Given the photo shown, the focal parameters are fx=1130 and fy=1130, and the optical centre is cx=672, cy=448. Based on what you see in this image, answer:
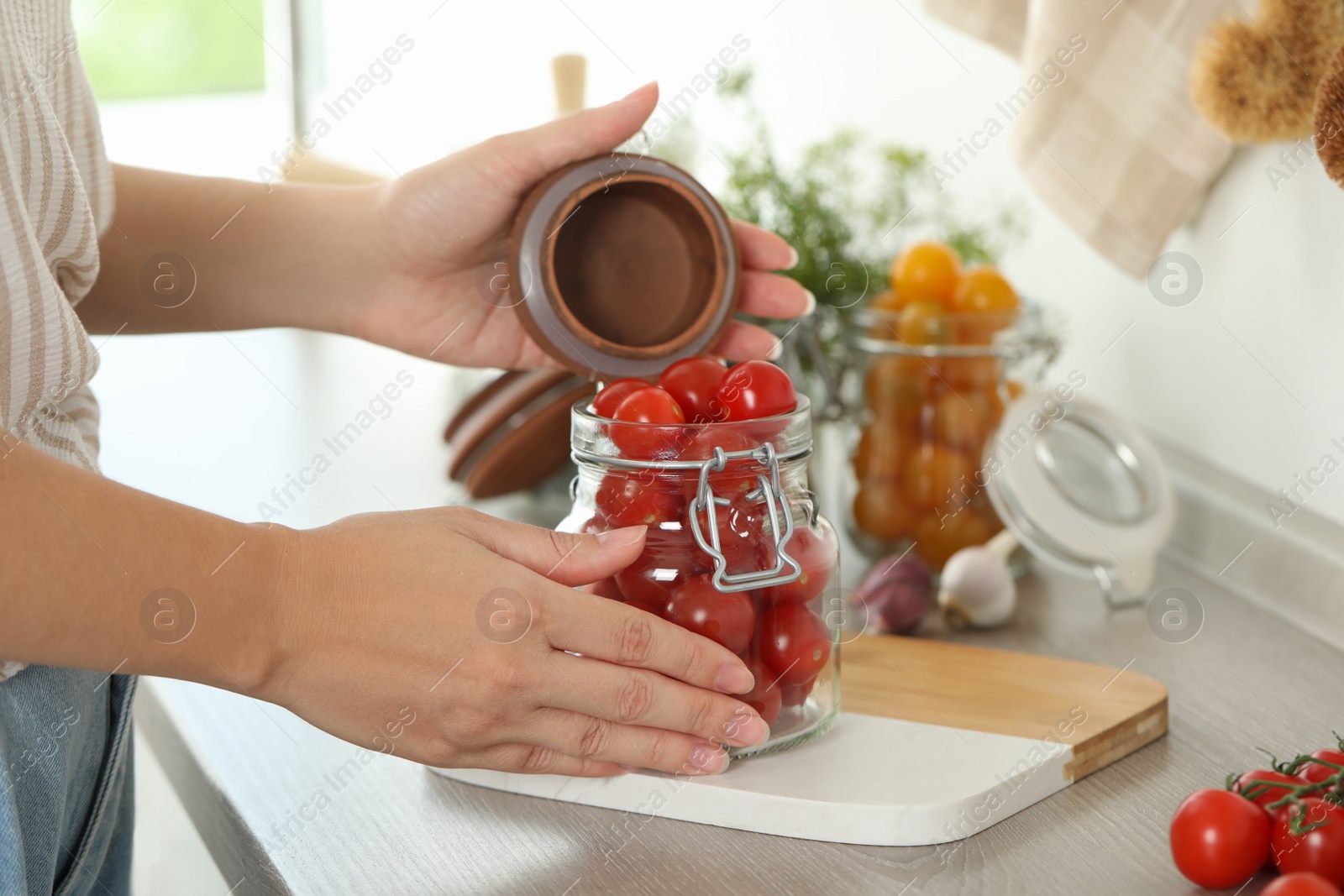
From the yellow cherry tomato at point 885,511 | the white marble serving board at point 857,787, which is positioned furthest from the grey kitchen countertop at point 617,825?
the yellow cherry tomato at point 885,511

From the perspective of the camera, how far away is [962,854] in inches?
22.9

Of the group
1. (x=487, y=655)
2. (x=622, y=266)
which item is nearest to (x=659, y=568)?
(x=487, y=655)

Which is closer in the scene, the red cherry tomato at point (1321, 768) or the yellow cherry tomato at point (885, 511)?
the red cherry tomato at point (1321, 768)

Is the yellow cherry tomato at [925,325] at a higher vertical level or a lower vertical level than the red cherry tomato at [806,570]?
higher

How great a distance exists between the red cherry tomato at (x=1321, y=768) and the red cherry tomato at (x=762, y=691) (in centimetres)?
27

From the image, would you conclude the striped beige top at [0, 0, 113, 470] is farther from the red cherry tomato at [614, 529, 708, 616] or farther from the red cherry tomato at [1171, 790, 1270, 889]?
the red cherry tomato at [1171, 790, 1270, 889]

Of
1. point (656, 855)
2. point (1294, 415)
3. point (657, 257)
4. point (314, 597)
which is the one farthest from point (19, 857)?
point (1294, 415)

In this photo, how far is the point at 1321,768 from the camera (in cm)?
58

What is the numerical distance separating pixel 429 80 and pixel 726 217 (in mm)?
1553

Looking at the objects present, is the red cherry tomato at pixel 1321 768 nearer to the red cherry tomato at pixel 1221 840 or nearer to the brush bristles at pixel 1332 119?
the red cherry tomato at pixel 1221 840

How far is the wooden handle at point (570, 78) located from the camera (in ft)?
3.30

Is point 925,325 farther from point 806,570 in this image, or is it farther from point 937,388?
point 806,570

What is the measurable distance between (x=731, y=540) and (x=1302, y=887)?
11.9 inches

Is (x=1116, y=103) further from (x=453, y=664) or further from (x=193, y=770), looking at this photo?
(x=193, y=770)
